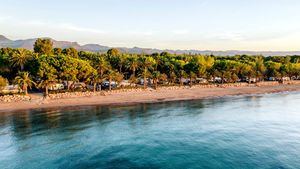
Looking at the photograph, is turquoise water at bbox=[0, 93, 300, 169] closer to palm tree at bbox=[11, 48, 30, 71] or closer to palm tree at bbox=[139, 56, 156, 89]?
palm tree at bbox=[139, 56, 156, 89]

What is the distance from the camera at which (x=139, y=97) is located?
317 feet

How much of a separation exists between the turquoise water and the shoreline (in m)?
6.65

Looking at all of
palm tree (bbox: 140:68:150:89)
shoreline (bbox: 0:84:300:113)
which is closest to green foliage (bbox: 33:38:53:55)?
palm tree (bbox: 140:68:150:89)

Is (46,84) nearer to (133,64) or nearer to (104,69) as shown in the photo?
(104,69)

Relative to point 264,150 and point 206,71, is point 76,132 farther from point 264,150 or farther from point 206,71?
point 206,71

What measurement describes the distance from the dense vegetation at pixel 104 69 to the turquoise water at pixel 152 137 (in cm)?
1933

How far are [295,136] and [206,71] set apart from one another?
264 feet

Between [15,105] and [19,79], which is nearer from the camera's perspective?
[15,105]

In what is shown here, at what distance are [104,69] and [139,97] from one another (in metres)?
16.8

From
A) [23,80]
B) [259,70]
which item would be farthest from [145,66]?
[259,70]

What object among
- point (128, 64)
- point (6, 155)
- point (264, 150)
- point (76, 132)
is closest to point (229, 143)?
point (264, 150)

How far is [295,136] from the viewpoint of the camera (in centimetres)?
5341

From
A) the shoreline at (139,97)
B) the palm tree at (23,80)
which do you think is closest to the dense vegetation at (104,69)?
the palm tree at (23,80)

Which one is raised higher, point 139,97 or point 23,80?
point 23,80
